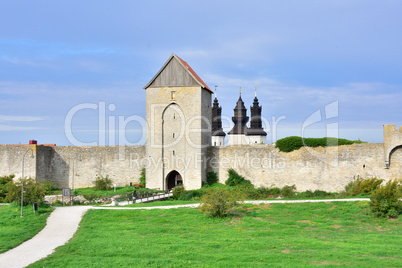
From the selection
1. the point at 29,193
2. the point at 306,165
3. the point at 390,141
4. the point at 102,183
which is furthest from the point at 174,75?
the point at 390,141

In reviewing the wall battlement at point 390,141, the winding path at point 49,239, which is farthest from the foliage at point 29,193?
the wall battlement at point 390,141

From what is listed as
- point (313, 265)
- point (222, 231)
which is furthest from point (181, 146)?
point (313, 265)

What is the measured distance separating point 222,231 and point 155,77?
20.9 m

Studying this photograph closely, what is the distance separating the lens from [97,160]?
132ft

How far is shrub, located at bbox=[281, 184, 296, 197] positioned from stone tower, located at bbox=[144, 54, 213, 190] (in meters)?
6.82

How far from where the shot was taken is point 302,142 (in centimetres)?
3459

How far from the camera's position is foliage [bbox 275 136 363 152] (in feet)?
111

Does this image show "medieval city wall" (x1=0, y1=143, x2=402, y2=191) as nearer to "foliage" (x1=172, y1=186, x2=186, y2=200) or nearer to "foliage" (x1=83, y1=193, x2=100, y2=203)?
"foliage" (x1=172, y1=186, x2=186, y2=200)

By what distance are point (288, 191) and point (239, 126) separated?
41.2 metres

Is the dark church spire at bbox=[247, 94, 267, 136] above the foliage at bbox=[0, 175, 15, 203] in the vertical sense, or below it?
above

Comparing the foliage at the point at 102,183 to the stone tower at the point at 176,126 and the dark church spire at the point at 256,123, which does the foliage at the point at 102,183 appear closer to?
the stone tower at the point at 176,126

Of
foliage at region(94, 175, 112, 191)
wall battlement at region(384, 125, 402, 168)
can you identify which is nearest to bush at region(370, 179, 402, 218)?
wall battlement at region(384, 125, 402, 168)

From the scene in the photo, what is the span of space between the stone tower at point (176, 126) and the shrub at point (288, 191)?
6815mm

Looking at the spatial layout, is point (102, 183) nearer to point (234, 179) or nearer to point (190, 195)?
point (190, 195)
